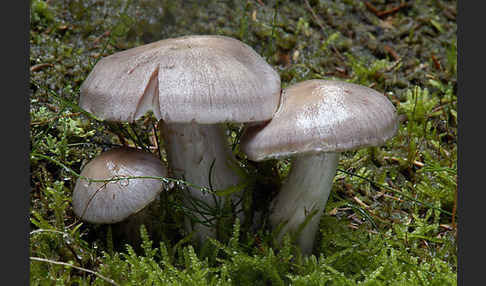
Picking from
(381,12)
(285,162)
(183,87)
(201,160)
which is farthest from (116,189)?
(381,12)

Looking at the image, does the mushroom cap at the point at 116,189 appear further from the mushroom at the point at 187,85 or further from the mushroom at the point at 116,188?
the mushroom at the point at 187,85

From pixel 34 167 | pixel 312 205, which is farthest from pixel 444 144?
pixel 34 167

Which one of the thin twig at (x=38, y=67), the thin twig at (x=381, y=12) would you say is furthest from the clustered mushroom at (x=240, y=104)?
the thin twig at (x=381, y=12)

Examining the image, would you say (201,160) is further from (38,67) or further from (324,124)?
(38,67)

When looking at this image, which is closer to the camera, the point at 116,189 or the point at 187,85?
the point at 187,85

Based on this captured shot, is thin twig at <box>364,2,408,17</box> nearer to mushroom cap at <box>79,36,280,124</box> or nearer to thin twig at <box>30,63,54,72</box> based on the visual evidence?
mushroom cap at <box>79,36,280,124</box>

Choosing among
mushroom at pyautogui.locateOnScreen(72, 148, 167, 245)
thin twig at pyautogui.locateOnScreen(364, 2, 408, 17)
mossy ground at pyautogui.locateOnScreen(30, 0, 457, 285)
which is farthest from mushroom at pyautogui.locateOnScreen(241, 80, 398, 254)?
thin twig at pyautogui.locateOnScreen(364, 2, 408, 17)

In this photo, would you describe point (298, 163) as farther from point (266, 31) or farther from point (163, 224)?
point (266, 31)
